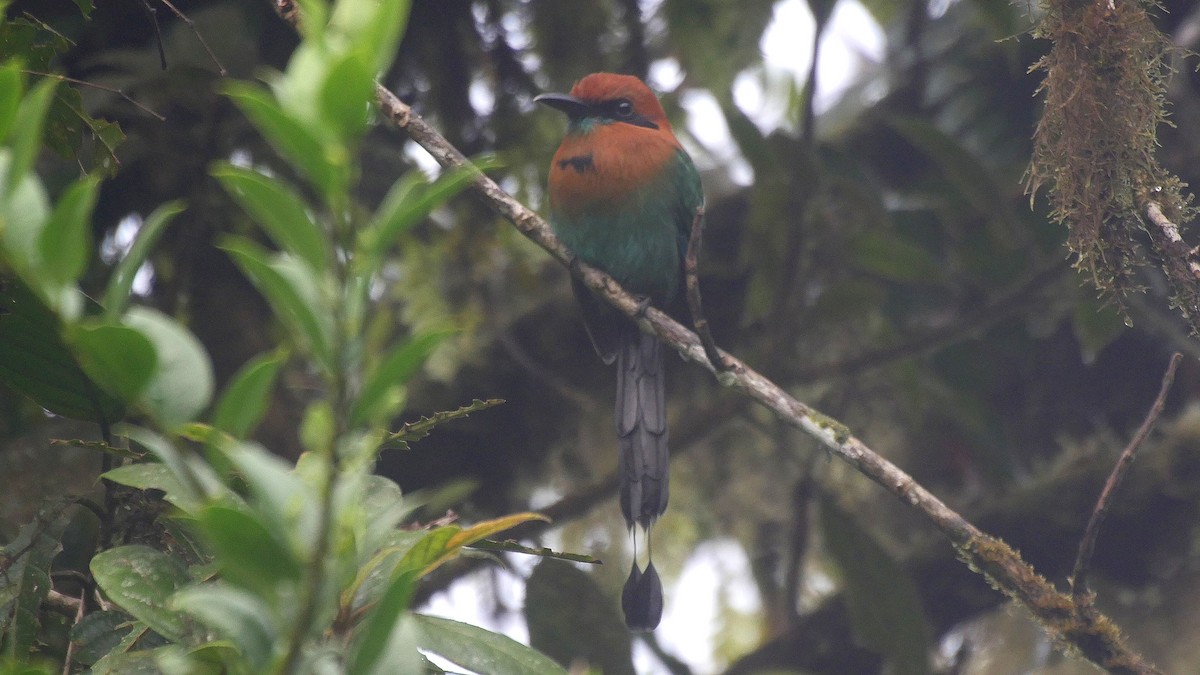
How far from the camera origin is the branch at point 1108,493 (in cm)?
203

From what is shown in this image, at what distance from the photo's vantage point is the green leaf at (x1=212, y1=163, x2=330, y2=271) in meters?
0.69

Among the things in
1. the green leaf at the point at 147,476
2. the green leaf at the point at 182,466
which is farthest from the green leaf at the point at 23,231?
the green leaf at the point at 147,476

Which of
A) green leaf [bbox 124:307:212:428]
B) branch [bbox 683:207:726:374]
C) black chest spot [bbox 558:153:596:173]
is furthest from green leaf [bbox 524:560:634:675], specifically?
green leaf [bbox 124:307:212:428]

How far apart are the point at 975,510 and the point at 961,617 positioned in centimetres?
37

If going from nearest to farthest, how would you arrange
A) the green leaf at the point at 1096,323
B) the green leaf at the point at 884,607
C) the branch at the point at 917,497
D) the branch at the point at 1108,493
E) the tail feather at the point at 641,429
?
the branch at the point at 1108,493, the branch at the point at 917,497, the tail feather at the point at 641,429, the green leaf at the point at 884,607, the green leaf at the point at 1096,323

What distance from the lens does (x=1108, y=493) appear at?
6.84 ft

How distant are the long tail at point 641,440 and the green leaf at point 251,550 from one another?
1838mm

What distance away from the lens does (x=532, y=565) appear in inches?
130

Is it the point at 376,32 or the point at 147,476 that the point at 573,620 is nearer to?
the point at 147,476

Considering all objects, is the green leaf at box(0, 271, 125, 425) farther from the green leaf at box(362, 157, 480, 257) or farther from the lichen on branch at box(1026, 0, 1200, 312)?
the lichen on branch at box(1026, 0, 1200, 312)

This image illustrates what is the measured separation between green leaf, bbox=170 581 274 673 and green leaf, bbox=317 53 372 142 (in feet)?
1.03

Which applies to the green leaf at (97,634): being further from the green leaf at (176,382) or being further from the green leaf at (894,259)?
the green leaf at (894,259)

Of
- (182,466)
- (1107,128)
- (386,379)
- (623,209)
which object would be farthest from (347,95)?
(623,209)

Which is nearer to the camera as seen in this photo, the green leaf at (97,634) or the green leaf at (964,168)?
the green leaf at (97,634)
